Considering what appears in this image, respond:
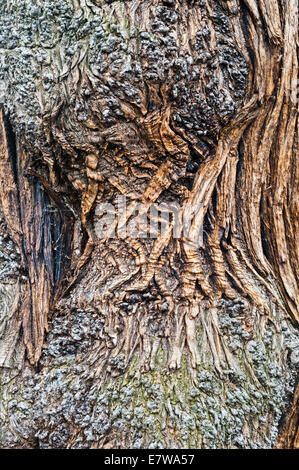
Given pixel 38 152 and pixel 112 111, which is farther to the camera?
pixel 38 152

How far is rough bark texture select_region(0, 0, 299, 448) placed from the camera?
1546 mm

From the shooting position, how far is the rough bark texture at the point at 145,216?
155cm

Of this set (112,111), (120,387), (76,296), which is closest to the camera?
(112,111)

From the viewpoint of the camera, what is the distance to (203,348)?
1.70 m

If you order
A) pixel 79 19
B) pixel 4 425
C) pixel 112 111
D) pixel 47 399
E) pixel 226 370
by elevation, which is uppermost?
pixel 79 19

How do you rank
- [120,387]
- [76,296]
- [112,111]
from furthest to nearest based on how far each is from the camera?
[76,296], [120,387], [112,111]

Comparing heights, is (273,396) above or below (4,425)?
above

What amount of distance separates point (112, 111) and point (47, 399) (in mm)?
1152

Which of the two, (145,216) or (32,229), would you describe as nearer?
(145,216)

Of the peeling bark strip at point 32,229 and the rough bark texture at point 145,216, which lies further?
the peeling bark strip at point 32,229

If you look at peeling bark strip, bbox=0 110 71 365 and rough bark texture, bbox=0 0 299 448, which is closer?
rough bark texture, bbox=0 0 299 448

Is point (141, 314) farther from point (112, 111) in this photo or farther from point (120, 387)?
point (112, 111)

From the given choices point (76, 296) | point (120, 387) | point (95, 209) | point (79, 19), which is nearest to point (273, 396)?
point (120, 387)

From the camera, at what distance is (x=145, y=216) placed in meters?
1.69
